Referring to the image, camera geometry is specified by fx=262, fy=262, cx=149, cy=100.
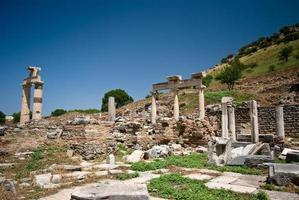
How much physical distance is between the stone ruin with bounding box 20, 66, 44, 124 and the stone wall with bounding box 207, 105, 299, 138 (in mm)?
17072

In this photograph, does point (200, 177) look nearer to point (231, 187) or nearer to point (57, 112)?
point (231, 187)

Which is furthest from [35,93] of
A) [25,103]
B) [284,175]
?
[284,175]

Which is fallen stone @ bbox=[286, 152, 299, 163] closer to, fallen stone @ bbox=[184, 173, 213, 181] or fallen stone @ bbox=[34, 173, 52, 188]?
fallen stone @ bbox=[184, 173, 213, 181]

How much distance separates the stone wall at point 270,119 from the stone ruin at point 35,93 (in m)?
17.1

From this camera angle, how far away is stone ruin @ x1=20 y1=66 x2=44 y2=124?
26156 millimetres

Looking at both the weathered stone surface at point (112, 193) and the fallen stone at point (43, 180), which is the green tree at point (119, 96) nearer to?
the fallen stone at point (43, 180)

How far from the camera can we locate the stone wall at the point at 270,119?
67.3ft

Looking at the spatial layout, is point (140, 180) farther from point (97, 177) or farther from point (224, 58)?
point (224, 58)

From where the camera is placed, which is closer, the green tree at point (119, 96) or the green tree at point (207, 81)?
the green tree at point (207, 81)

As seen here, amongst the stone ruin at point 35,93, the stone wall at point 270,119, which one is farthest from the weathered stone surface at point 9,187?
the stone ruin at point 35,93

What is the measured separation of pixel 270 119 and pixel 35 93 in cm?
2228

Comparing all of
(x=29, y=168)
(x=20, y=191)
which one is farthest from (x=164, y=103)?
(x=20, y=191)

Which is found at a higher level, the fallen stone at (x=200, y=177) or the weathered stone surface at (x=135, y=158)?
the weathered stone surface at (x=135, y=158)

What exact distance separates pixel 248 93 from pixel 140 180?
29.3m
